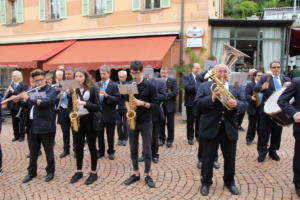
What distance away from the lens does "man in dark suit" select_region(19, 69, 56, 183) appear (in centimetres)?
464

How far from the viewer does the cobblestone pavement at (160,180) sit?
430 cm

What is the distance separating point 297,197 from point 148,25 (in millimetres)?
10363

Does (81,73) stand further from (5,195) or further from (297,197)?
(297,197)

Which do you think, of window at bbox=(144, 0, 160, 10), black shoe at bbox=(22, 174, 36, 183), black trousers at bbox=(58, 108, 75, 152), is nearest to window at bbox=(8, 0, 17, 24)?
window at bbox=(144, 0, 160, 10)

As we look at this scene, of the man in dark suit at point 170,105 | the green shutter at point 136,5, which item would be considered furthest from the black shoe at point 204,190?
the green shutter at point 136,5

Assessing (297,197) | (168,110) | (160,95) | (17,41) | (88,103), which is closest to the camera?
(297,197)

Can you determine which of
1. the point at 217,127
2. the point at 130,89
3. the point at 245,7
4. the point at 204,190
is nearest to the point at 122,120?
the point at 130,89

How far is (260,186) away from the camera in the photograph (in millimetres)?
4562

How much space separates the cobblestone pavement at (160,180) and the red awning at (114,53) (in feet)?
18.3

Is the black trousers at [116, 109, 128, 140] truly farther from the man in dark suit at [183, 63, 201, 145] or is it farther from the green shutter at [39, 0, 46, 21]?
the green shutter at [39, 0, 46, 21]

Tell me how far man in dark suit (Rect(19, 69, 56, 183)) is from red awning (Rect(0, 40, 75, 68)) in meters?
9.02

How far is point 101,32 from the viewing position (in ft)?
45.5

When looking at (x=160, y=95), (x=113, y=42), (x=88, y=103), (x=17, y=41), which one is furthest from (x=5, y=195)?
(x=17, y=41)

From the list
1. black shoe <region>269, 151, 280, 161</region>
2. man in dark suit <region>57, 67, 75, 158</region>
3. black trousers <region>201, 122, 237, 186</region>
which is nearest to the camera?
black trousers <region>201, 122, 237, 186</region>
